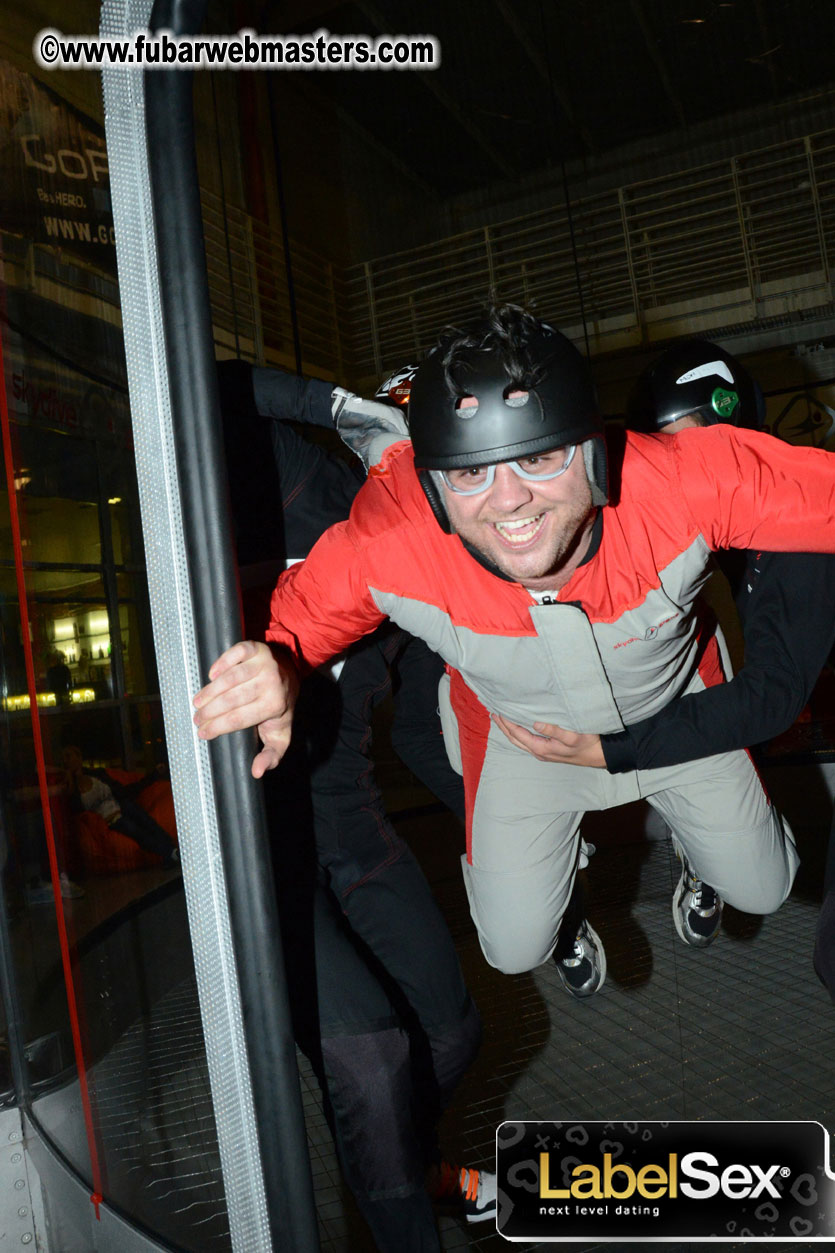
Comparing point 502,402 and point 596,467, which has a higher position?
point 502,402

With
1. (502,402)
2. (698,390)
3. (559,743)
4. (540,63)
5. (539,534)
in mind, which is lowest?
(559,743)

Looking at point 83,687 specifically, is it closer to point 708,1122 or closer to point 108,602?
point 108,602

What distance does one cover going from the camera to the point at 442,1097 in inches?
77.9

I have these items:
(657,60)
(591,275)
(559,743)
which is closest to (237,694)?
(559,743)

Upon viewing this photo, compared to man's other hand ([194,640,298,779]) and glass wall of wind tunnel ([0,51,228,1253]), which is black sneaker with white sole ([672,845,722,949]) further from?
man's other hand ([194,640,298,779])

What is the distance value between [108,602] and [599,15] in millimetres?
10610

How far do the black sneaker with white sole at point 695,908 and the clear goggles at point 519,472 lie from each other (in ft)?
5.75

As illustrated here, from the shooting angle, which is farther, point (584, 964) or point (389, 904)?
point (584, 964)

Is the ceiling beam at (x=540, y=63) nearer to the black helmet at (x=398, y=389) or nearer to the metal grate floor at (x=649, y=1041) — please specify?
the black helmet at (x=398, y=389)

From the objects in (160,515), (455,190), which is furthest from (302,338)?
(160,515)

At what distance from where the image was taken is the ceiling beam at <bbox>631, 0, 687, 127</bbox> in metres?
9.98

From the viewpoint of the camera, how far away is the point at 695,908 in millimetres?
3162

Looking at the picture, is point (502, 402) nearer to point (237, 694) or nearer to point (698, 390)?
point (237, 694)

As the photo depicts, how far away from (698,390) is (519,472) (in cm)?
136
